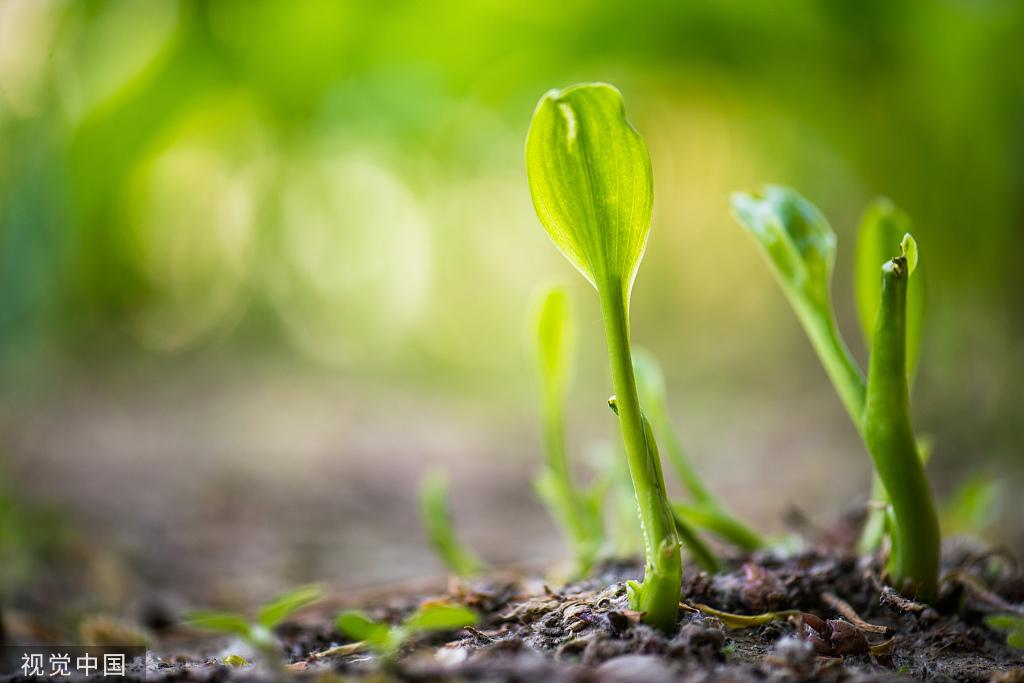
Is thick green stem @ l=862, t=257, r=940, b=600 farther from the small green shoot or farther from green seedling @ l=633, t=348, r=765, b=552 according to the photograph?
green seedling @ l=633, t=348, r=765, b=552

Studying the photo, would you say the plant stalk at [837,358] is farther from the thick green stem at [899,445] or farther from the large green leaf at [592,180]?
the large green leaf at [592,180]

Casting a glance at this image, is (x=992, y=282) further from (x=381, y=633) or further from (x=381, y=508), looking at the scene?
(x=381, y=633)

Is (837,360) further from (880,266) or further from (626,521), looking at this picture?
(626,521)

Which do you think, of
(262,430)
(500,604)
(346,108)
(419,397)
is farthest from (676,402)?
(500,604)

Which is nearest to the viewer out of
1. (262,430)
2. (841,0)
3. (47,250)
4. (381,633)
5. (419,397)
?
(381,633)

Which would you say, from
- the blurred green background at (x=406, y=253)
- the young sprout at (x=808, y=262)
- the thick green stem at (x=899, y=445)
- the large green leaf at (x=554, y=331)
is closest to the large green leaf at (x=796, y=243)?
the young sprout at (x=808, y=262)

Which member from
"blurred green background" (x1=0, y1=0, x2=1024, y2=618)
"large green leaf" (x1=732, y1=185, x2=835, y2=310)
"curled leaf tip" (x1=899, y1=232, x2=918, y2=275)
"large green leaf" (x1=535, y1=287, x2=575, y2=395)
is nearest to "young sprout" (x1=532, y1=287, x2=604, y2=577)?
"large green leaf" (x1=535, y1=287, x2=575, y2=395)
